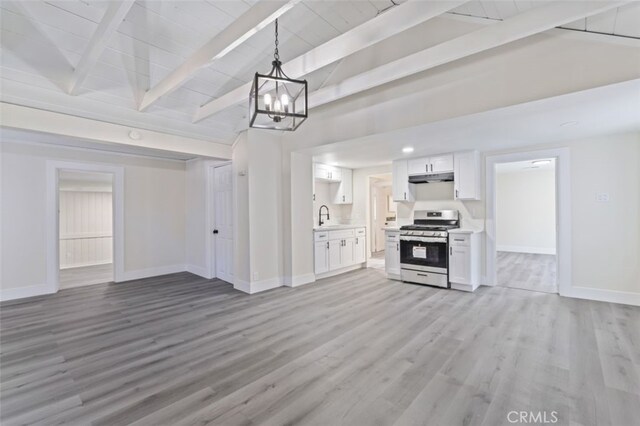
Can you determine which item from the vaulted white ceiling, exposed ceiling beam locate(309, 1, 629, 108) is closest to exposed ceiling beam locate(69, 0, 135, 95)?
the vaulted white ceiling

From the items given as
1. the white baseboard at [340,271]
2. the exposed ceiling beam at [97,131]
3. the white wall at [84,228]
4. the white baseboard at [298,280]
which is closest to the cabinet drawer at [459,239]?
the white baseboard at [340,271]

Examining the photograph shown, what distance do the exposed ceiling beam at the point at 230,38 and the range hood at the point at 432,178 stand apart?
3.94 m

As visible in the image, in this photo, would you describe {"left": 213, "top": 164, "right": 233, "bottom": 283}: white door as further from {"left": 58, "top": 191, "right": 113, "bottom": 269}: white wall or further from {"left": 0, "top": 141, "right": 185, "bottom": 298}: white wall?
{"left": 58, "top": 191, "right": 113, "bottom": 269}: white wall

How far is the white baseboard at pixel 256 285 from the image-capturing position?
180 inches

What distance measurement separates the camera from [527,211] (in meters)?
8.38

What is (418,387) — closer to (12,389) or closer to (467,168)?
(12,389)

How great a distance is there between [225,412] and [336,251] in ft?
12.9

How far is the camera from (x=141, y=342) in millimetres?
2904

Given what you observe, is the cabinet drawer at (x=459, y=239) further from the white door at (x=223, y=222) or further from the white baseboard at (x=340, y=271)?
the white door at (x=223, y=222)

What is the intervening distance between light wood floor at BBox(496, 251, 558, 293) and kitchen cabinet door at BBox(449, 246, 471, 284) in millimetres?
898

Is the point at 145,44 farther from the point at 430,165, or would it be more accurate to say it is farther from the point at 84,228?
the point at 84,228

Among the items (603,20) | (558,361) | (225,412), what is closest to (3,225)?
(225,412)

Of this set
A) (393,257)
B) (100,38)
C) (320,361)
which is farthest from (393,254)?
(100,38)

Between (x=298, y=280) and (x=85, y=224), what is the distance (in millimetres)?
6466
